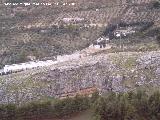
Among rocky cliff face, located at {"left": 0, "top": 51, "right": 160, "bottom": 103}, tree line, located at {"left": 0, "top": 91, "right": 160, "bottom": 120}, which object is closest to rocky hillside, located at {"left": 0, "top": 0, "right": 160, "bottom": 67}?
rocky cliff face, located at {"left": 0, "top": 51, "right": 160, "bottom": 103}

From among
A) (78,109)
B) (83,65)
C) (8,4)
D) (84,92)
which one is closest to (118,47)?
(83,65)

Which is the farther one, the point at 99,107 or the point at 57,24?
the point at 57,24

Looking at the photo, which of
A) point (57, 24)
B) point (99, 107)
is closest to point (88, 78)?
point (99, 107)

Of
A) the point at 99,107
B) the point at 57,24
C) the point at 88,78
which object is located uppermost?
the point at 99,107

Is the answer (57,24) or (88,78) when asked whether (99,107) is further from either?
(57,24)

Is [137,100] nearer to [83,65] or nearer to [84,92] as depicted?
[84,92]

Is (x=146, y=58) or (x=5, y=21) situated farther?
(x=5, y=21)
